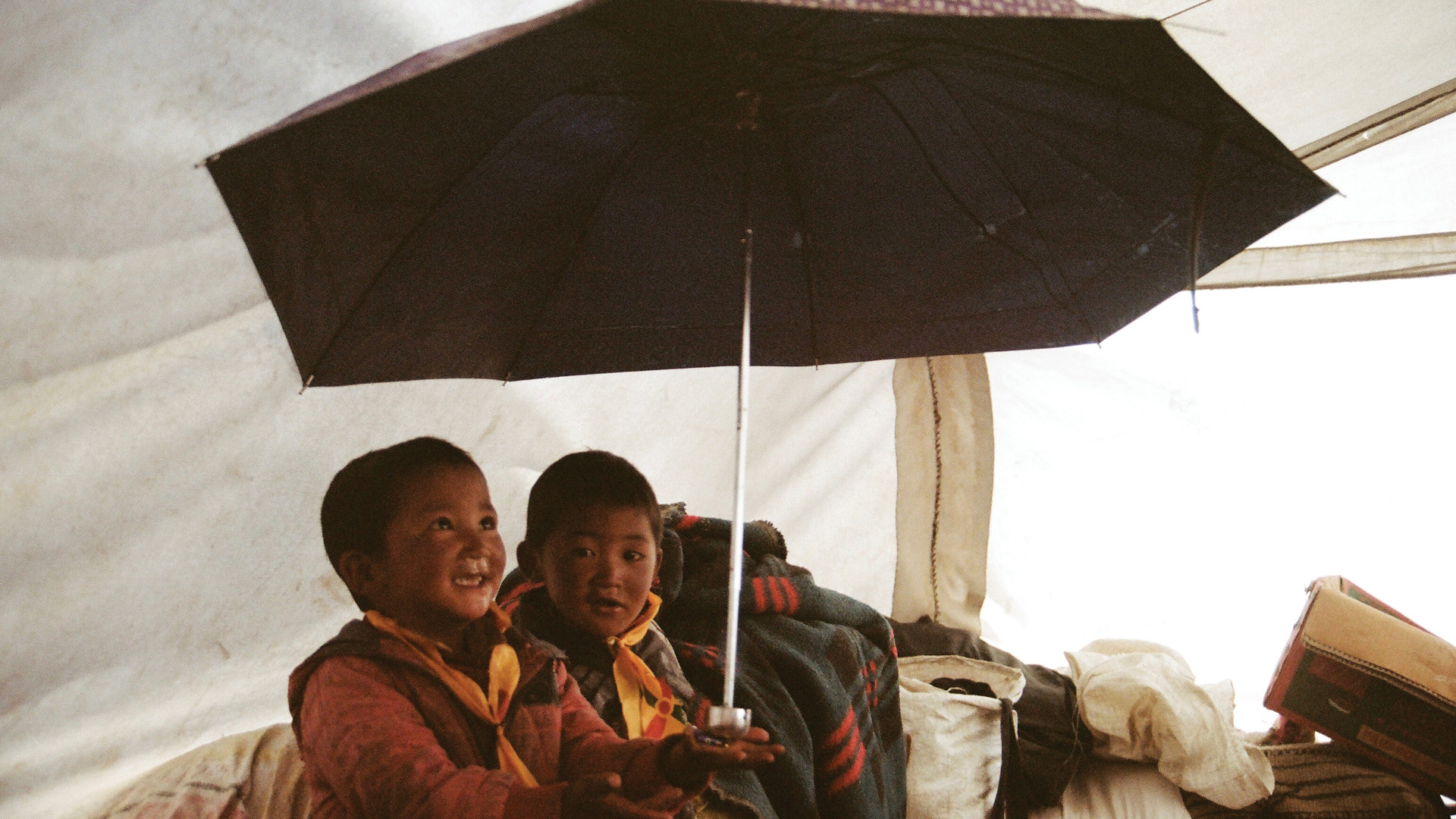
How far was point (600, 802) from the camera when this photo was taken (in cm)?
83

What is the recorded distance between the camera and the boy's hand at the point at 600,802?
32.4 inches

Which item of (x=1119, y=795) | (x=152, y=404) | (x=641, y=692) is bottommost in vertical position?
(x=1119, y=795)

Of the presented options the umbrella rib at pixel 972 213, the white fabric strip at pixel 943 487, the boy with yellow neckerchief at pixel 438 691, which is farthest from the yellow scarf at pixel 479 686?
the white fabric strip at pixel 943 487

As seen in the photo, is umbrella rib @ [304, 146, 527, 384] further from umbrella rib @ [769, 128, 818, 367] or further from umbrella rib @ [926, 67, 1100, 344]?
umbrella rib @ [926, 67, 1100, 344]

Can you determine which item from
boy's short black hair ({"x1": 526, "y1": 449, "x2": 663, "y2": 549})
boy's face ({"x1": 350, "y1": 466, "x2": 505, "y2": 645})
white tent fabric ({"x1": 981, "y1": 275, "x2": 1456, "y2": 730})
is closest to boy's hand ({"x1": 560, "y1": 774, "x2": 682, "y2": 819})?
boy's face ({"x1": 350, "y1": 466, "x2": 505, "y2": 645})

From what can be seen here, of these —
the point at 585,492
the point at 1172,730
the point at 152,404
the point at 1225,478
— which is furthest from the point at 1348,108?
the point at 152,404

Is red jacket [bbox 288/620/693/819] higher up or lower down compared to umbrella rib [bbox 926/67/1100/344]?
lower down

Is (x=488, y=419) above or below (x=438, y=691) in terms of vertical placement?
Result: above

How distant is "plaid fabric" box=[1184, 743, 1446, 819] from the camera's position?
5.96 feet

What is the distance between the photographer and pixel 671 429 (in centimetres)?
219

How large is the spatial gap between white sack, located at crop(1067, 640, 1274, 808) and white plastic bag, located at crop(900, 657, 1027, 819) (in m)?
0.22

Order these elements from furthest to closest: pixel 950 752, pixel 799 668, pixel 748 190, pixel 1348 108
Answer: pixel 1348 108 → pixel 950 752 → pixel 799 668 → pixel 748 190

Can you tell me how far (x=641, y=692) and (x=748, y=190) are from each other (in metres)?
0.66

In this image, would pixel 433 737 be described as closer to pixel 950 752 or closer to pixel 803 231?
pixel 803 231
